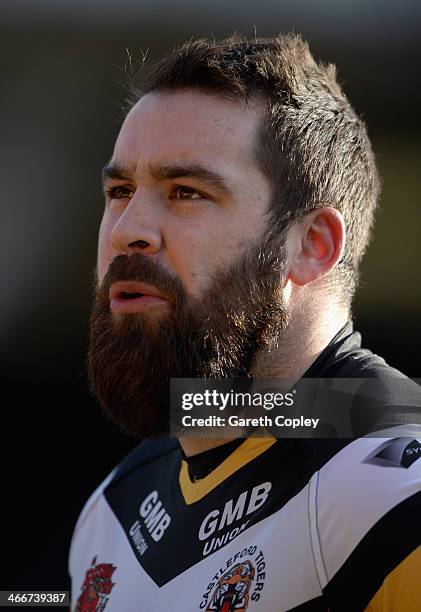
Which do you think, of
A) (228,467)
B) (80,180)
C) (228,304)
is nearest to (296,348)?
(228,304)

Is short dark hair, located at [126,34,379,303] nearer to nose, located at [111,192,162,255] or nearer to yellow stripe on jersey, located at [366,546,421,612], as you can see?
nose, located at [111,192,162,255]

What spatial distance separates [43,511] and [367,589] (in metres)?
4.71

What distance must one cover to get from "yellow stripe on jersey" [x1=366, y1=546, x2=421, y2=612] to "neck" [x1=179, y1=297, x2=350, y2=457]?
0.63 meters

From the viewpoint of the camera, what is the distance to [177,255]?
1.95 meters

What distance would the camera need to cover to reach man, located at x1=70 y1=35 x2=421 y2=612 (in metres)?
1.75

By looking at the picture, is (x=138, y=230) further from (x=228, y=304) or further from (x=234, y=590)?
(x=234, y=590)

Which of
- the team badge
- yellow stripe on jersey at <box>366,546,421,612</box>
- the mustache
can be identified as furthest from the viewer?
the mustache

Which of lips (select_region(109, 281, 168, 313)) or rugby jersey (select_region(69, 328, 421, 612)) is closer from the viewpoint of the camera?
rugby jersey (select_region(69, 328, 421, 612))

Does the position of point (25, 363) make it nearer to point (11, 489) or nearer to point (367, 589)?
point (11, 489)

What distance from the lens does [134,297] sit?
2.00 metres

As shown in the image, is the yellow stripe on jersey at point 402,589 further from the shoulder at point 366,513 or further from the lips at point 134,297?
the lips at point 134,297

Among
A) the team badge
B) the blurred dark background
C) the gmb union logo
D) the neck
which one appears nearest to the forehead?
the neck

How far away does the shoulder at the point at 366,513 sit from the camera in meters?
1.47

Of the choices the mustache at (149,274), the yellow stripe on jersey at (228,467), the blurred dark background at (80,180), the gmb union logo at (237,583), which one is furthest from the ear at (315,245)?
the blurred dark background at (80,180)
